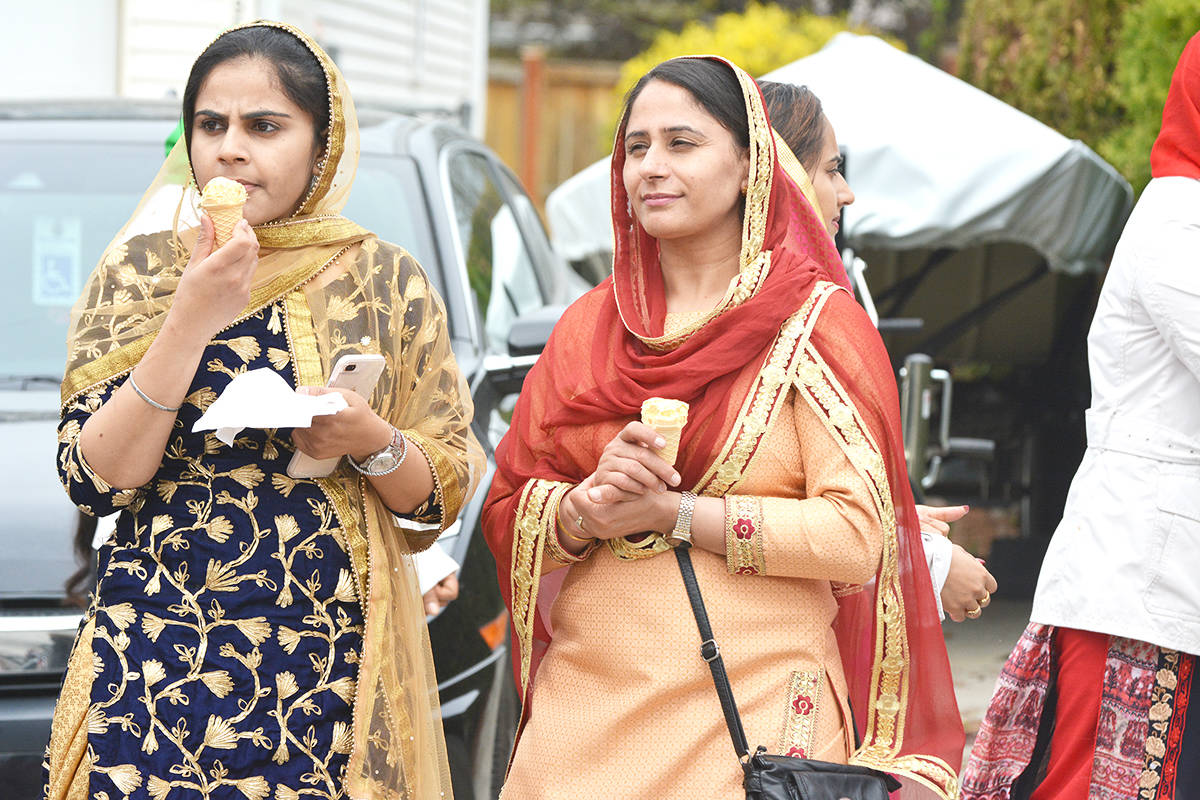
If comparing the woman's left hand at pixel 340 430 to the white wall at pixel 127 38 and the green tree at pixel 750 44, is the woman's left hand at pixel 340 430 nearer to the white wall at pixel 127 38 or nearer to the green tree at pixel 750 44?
the white wall at pixel 127 38

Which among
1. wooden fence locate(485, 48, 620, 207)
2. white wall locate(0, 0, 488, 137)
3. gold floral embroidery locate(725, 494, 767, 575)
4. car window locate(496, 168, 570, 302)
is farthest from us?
wooden fence locate(485, 48, 620, 207)

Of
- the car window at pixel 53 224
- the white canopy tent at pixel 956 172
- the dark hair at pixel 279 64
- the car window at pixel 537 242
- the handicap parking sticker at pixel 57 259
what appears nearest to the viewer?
the dark hair at pixel 279 64

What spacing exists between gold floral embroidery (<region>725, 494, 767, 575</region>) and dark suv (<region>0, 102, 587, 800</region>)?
1198 millimetres

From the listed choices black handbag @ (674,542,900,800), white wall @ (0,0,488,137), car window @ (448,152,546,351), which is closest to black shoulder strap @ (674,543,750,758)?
black handbag @ (674,542,900,800)

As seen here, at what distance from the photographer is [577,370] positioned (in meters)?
2.44

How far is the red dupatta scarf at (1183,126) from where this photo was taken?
294cm

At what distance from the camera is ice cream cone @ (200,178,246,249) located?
221cm

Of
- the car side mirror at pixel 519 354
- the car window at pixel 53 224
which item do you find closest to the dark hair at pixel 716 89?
the car side mirror at pixel 519 354

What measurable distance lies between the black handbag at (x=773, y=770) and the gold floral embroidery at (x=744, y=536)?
86mm

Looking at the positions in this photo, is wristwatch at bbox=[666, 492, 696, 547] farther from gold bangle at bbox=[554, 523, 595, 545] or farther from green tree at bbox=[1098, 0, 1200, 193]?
green tree at bbox=[1098, 0, 1200, 193]

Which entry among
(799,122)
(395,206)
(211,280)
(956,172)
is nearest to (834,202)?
(799,122)

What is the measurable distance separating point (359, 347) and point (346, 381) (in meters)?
0.19

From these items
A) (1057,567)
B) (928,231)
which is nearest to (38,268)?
(1057,567)

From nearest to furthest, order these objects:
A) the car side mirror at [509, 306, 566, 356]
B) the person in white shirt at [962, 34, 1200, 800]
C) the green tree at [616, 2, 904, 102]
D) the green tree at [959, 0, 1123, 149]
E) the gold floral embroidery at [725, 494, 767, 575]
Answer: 1. the gold floral embroidery at [725, 494, 767, 575]
2. the person in white shirt at [962, 34, 1200, 800]
3. the car side mirror at [509, 306, 566, 356]
4. the green tree at [959, 0, 1123, 149]
5. the green tree at [616, 2, 904, 102]
